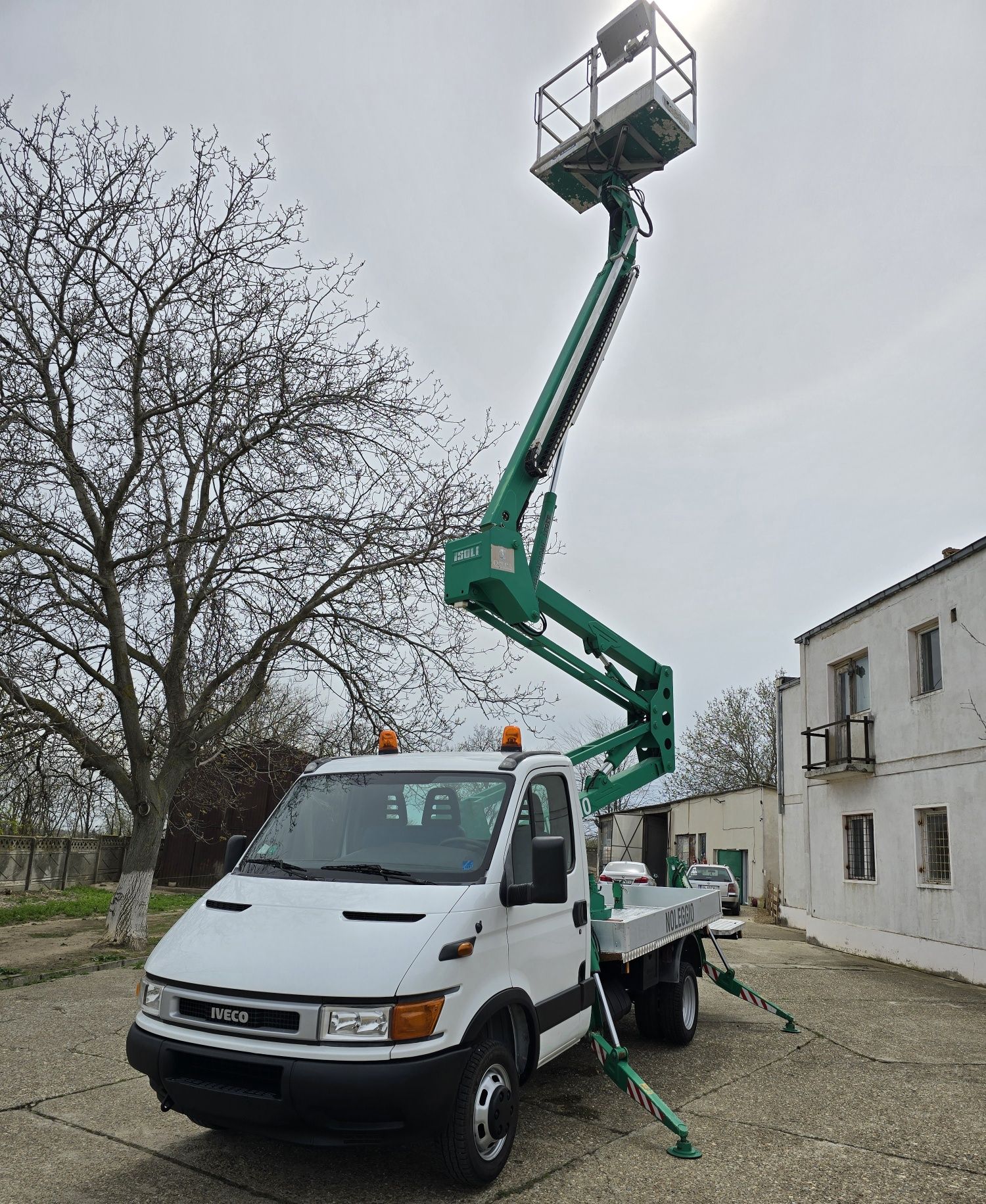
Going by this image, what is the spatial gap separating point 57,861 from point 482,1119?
2621 centimetres

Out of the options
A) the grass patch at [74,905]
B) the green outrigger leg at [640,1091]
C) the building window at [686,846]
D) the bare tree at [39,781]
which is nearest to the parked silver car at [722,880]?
the building window at [686,846]

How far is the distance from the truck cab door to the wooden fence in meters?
20.4

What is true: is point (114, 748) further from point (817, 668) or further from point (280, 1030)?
point (817, 668)

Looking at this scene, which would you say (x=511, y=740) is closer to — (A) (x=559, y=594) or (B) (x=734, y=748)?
(A) (x=559, y=594)

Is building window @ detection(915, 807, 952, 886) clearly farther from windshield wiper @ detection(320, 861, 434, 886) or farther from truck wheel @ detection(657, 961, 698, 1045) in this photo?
windshield wiper @ detection(320, 861, 434, 886)

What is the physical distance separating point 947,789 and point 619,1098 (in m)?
10.6

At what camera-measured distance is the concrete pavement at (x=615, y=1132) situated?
15.2 feet

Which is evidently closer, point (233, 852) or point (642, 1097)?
point (642, 1097)

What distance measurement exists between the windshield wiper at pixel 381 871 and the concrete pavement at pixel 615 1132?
4.73 ft

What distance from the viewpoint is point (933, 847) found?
50.5 feet

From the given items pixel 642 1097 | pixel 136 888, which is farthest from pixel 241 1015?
pixel 136 888

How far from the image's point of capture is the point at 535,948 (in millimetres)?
5270

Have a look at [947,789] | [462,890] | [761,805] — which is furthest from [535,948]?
[761,805]

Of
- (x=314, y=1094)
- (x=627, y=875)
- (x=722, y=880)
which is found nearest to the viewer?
(x=314, y=1094)
